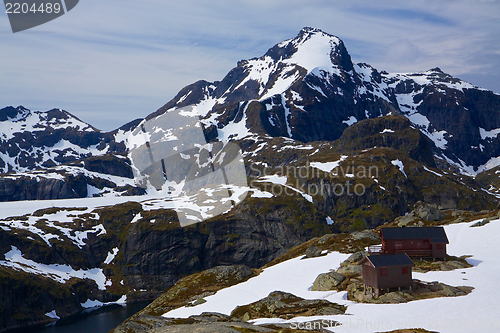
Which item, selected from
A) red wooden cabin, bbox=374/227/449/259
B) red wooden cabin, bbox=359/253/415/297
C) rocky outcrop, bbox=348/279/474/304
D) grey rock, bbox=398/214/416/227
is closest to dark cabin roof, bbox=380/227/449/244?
red wooden cabin, bbox=374/227/449/259

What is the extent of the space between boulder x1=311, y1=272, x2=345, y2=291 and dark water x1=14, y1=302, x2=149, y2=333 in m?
115

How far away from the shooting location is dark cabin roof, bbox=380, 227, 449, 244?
80.9m

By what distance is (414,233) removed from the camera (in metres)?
81.9

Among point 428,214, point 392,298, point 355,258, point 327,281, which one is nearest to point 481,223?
point 428,214

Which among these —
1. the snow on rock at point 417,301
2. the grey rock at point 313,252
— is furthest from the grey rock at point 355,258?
the grey rock at point 313,252

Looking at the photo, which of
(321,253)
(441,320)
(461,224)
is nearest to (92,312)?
(321,253)

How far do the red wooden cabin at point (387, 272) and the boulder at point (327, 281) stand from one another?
8787mm

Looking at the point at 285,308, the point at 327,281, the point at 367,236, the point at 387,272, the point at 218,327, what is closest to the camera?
the point at 218,327

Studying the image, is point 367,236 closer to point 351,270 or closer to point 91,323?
point 351,270

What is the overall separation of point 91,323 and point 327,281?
A: 464 feet

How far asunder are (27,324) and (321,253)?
15198 centimetres

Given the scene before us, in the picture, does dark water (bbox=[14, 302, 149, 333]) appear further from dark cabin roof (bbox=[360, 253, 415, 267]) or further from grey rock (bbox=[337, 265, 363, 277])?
dark cabin roof (bbox=[360, 253, 415, 267])

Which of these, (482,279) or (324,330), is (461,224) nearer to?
(482,279)

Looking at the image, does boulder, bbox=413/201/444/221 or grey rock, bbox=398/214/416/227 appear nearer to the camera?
grey rock, bbox=398/214/416/227
